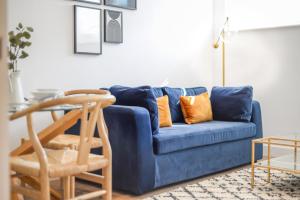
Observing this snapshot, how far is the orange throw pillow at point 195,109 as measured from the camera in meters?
4.60

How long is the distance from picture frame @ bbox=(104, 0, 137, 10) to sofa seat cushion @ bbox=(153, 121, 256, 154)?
1336 mm

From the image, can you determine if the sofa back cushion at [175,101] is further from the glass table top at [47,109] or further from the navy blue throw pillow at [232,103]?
the glass table top at [47,109]

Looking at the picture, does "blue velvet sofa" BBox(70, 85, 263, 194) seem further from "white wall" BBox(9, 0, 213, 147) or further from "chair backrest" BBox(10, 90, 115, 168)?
"white wall" BBox(9, 0, 213, 147)

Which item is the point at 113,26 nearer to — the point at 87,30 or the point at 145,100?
the point at 87,30

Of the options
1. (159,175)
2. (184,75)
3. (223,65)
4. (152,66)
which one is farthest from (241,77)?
(159,175)

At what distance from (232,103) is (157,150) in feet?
5.16

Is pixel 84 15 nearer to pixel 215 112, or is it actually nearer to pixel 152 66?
pixel 152 66

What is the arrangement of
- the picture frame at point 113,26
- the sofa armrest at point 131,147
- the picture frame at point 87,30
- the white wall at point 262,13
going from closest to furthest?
the sofa armrest at point 131,147 → the picture frame at point 87,30 → the picture frame at point 113,26 → the white wall at point 262,13

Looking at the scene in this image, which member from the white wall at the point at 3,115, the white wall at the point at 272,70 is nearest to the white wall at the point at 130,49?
the white wall at the point at 272,70

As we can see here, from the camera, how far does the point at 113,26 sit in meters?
4.50

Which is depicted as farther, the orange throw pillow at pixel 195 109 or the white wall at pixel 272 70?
the white wall at pixel 272 70

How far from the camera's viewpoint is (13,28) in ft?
12.1

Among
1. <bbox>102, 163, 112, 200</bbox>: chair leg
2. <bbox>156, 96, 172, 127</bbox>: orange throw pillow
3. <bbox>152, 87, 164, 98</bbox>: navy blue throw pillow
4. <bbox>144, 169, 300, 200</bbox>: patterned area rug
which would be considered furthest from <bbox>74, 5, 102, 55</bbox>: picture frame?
<bbox>102, 163, 112, 200</bbox>: chair leg

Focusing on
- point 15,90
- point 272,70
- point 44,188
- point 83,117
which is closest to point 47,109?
point 83,117
